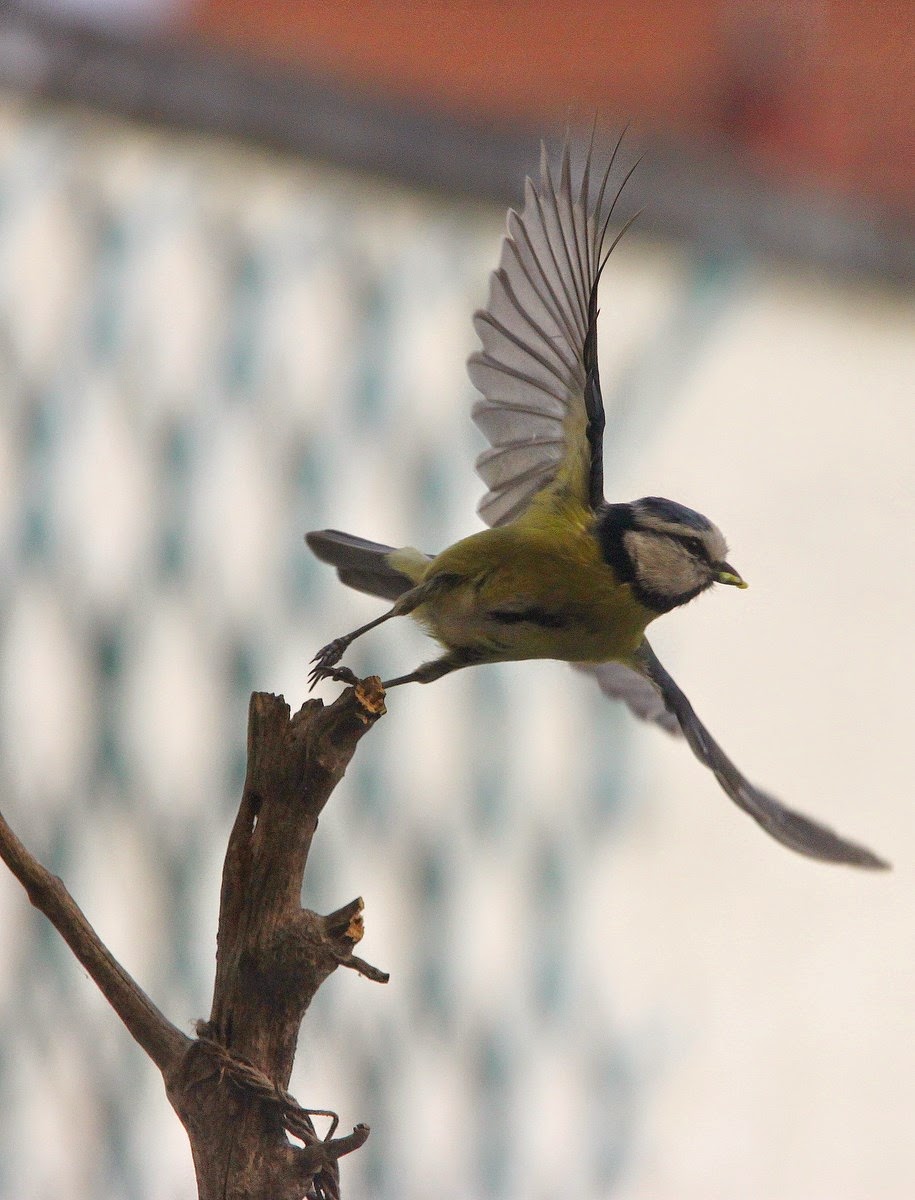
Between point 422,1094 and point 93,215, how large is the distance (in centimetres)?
102

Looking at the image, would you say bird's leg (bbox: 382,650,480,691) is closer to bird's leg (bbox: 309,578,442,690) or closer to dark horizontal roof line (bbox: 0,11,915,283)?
bird's leg (bbox: 309,578,442,690)

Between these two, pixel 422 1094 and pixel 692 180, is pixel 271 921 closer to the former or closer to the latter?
pixel 422 1094

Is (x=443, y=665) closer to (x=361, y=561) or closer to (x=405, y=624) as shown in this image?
(x=361, y=561)

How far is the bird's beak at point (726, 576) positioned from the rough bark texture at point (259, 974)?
0.25m

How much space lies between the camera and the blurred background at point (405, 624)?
4.91 feet

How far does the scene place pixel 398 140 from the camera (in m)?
1.61

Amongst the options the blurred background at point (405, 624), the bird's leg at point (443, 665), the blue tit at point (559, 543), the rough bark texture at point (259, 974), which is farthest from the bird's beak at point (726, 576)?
the blurred background at point (405, 624)

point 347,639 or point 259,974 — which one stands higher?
point 347,639

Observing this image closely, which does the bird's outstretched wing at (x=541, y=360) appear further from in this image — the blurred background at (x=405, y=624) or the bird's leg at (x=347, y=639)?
the blurred background at (x=405, y=624)

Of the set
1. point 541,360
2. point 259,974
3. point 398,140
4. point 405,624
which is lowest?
point 259,974

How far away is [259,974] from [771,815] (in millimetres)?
280

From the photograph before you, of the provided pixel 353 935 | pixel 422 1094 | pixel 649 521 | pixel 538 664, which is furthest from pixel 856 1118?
pixel 353 935

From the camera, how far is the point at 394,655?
155 cm

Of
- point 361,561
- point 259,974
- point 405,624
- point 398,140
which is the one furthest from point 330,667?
point 398,140
